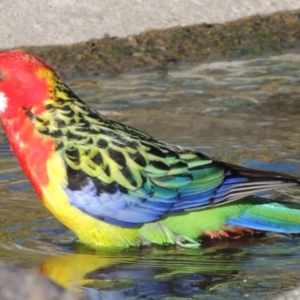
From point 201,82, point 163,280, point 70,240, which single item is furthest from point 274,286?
point 201,82

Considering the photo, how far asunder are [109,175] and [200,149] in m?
1.49

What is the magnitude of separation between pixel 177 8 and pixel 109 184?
387 centimetres

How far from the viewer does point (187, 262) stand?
4398 millimetres

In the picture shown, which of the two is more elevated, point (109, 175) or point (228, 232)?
point (109, 175)

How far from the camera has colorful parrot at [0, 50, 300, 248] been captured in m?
4.46

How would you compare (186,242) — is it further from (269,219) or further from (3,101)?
(3,101)

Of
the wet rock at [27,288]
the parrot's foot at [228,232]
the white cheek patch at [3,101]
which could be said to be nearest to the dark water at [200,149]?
the parrot's foot at [228,232]

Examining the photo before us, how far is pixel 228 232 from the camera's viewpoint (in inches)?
185

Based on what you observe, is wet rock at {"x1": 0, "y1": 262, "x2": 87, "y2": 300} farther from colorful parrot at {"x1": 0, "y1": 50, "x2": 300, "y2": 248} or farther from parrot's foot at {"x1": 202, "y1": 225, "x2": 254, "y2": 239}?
parrot's foot at {"x1": 202, "y1": 225, "x2": 254, "y2": 239}

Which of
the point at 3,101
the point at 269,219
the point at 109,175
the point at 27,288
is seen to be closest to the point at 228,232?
the point at 269,219

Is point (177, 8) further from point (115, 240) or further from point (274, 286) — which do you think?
point (274, 286)

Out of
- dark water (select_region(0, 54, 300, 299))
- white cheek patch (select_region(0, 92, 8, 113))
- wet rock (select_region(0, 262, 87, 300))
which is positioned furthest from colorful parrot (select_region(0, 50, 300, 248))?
wet rock (select_region(0, 262, 87, 300))

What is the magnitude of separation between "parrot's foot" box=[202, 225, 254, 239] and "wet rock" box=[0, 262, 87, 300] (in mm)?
2848

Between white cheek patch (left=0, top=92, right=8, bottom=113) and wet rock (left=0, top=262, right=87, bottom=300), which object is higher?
wet rock (left=0, top=262, right=87, bottom=300)
